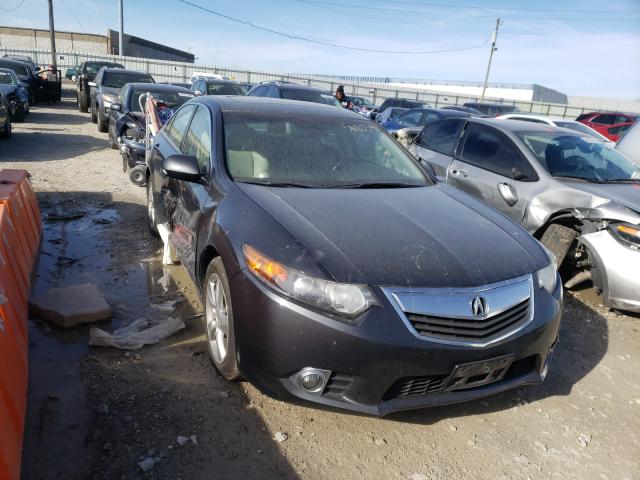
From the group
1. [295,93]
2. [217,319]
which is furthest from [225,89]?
[217,319]

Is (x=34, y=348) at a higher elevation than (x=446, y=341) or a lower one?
lower

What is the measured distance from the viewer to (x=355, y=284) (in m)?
2.23

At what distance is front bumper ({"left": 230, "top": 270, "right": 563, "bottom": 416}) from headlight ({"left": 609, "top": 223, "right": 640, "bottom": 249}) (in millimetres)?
2161

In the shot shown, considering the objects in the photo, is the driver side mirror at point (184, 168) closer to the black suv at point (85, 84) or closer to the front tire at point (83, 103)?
the black suv at point (85, 84)

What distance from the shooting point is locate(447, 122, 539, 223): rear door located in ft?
16.3

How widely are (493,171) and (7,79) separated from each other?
42.6ft

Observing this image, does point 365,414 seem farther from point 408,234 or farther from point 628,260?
point 628,260

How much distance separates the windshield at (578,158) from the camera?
494 centimetres

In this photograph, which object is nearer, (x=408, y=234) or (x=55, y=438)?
(x=55, y=438)

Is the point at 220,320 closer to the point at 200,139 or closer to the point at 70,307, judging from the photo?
the point at 70,307

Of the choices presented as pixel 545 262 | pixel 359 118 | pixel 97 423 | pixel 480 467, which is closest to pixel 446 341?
pixel 480 467

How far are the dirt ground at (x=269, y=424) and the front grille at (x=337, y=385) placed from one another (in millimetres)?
360

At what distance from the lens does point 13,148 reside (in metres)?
10.0

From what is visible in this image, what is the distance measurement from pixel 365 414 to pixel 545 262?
1373 mm
